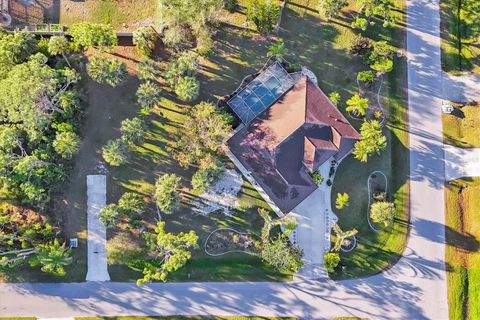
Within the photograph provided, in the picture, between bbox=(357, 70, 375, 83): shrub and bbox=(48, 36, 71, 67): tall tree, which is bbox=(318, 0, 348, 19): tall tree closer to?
bbox=(357, 70, 375, 83): shrub

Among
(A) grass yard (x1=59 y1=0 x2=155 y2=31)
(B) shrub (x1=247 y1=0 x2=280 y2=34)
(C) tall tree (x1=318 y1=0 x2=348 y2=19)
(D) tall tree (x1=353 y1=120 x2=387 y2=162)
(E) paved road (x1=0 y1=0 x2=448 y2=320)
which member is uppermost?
(C) tall tree (x1=318 y1=0 x2=348 y2=19)

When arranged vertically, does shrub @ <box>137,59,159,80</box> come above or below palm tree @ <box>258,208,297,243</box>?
above

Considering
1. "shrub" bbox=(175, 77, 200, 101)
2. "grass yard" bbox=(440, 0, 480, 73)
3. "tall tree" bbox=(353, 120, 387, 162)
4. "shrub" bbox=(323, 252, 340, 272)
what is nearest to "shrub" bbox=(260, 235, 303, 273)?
"shrub" bbox=(323, 252, 340, 272)

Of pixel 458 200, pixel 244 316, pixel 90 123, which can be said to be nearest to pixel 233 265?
pixel 244 316

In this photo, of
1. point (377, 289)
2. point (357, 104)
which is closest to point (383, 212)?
point (377, 289)

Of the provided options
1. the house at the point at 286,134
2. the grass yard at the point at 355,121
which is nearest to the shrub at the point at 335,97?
the house at the point at 286,134

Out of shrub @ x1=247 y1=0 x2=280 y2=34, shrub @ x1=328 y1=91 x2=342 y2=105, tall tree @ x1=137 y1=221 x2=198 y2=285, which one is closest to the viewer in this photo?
tall tree @ x1=137 y1=221 x2=198 y2=285

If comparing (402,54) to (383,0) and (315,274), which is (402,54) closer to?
(383,0)
